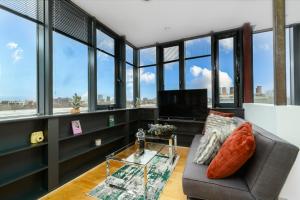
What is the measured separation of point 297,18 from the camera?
328 centimetres

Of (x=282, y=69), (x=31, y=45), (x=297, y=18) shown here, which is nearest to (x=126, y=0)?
(x=31, y=45)

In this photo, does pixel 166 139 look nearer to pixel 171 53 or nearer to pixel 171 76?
pixel 171 76

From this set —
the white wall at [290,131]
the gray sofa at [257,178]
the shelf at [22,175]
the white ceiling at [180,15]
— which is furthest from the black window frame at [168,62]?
the shelf at [22,175]

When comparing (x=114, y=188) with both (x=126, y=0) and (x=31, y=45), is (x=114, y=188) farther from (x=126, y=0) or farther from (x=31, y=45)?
(x=126, y=0)

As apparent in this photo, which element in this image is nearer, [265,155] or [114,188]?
[265,155]

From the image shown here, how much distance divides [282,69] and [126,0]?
8.18ft

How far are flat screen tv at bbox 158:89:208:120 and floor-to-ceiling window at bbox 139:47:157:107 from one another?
70 centimetres

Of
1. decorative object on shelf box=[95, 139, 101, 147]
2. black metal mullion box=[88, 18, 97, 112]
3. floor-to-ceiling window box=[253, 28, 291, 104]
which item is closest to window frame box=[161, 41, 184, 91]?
floor-to-ceiling window box=[253, 28, 291, 104]

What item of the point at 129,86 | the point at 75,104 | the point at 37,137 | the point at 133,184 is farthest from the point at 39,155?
the point at 129,86

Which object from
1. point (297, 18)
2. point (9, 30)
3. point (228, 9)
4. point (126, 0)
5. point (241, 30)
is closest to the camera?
point (9, 30)

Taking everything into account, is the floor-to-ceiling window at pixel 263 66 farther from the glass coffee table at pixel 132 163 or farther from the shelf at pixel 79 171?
the shelf at pixel 79 171

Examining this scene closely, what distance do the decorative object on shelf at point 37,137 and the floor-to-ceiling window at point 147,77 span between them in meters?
3.05

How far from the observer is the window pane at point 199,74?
404 centimetres

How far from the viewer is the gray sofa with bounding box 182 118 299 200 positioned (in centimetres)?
118
